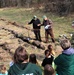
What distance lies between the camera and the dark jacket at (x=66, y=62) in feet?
18.7

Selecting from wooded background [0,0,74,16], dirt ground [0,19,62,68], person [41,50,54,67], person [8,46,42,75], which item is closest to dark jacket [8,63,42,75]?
person [8,46,42,75]

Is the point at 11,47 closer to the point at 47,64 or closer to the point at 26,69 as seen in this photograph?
the point at 47,64


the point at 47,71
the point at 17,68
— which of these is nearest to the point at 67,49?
the point at 47,71

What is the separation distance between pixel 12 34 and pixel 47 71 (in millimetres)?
14680

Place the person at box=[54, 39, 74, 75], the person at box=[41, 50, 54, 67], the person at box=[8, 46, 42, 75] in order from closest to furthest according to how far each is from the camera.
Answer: the person at box=[8, 46, 42, 75]
the person at box=[54, 39, 74, 75]
the person at box=[41, 50, 54, 67]

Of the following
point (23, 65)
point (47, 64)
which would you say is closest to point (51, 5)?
point (47, 64)

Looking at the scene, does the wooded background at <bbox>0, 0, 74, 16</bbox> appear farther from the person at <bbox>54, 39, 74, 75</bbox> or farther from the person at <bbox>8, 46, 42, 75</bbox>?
the person at <bbox>8, 46, 42, 75</bbox>

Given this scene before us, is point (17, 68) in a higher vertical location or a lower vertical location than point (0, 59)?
higher

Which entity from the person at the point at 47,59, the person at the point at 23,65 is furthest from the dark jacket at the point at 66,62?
the person at the point at 47,59

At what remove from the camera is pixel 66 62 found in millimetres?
5727

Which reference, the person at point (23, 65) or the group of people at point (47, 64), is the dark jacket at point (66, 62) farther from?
the person at point (23, 65)

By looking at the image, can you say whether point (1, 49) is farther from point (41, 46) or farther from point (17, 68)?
point (17, 68)

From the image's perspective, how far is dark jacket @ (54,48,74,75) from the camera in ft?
18.7

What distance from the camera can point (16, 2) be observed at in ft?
136
